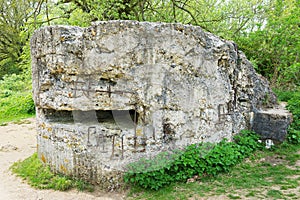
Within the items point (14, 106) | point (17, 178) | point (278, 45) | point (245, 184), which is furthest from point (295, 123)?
point (14, 106)

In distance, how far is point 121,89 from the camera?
4.17 m

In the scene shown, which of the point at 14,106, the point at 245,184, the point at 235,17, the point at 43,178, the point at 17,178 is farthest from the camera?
the point at 14,106

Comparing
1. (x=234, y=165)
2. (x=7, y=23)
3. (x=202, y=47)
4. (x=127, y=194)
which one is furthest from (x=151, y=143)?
(x=7, y=23)

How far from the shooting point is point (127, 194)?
13.2 ft

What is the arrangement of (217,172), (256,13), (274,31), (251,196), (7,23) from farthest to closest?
(7,23) < (256,13) < (274,31) < (217,172) < (251,196)

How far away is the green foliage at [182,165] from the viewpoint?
158 inches

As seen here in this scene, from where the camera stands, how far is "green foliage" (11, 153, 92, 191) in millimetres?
4262

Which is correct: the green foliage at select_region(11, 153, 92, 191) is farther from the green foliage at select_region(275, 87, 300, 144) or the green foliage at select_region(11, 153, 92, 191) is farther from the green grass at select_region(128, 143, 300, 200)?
the green foliage at select_region(275, 87, 300, 144)

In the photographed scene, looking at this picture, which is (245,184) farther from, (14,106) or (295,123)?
(14,106)

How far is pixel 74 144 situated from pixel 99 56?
1451mm

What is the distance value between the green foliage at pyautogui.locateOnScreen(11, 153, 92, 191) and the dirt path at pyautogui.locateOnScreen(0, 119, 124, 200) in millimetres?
96

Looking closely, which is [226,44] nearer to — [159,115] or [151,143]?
[159,115]

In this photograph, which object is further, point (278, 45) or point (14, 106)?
point (14, 106)

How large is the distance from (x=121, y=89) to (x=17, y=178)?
8.35 feet
